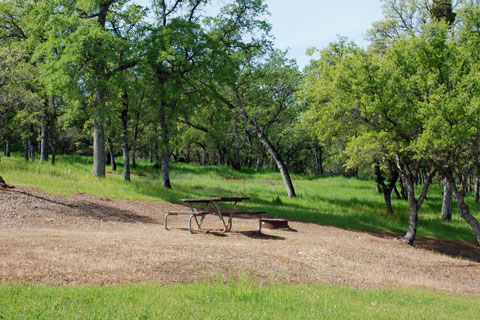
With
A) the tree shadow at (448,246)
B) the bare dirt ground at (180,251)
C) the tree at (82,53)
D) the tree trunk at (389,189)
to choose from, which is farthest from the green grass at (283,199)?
A: the tree at (82,53)

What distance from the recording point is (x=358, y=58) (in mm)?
14367

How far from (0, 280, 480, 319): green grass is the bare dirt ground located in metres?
→ 0.71

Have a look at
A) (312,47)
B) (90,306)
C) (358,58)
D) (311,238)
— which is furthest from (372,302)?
(312,47)

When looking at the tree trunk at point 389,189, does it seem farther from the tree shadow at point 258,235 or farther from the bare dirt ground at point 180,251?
the tree shadow at point 258,235

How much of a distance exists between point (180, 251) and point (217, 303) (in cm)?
331

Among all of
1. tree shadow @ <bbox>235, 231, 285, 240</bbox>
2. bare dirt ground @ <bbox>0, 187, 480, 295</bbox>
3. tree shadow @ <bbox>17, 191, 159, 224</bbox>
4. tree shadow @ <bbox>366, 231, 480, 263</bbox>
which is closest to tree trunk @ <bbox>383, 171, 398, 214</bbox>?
tree shadow @ <bbox>366, 231, 480, 263</bbox>

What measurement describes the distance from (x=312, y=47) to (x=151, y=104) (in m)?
8.94

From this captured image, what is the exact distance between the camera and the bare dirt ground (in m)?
7.14

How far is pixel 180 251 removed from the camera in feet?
29.1

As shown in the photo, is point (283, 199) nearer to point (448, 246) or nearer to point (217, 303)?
point (448, 246)

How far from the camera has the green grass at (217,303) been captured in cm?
498

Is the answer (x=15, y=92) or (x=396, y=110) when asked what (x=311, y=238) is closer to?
(x=396, y=110)

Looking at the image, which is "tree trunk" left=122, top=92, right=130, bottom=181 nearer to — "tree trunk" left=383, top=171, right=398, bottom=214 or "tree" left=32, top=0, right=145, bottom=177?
"tree" left=32, top=0, right=145, bottom=177

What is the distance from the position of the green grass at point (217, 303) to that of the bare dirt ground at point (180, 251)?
2.33 ft
